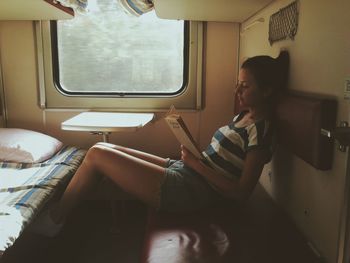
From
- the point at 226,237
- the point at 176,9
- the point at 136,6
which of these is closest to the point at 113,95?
the point at 136,6

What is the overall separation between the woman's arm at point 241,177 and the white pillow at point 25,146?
1245 millimetres

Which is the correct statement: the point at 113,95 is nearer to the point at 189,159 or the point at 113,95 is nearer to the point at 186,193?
the point at 189,159

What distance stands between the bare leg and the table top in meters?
0.18

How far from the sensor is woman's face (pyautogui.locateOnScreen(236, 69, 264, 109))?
1.79 m

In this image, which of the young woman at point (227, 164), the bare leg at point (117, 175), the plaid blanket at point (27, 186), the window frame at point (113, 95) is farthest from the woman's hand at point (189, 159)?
the window frame at point (113, 95)

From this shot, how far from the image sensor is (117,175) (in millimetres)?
1978

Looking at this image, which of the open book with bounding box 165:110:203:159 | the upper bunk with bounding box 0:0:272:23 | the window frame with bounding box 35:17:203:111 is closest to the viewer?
the open book with bounding box 165:110:203:159

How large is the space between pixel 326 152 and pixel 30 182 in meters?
1.63

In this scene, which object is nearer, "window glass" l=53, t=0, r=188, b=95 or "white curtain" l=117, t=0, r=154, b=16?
"white curtain" l=117, t=0, r=154, b=16

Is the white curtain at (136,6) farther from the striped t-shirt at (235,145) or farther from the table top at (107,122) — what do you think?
the striped t-shirt at (235,145)

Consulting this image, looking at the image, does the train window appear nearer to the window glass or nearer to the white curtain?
the window glass

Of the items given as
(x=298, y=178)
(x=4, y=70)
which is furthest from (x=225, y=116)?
(x=4, y=70)

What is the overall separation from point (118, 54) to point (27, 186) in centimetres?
139

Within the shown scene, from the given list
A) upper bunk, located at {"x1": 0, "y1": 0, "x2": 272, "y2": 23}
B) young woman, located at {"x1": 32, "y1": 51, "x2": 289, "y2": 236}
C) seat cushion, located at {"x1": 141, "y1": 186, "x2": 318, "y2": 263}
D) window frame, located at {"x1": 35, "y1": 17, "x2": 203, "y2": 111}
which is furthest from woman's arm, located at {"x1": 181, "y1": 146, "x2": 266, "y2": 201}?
window frame, located at {"x1": 35, "y1": 17, "x2": 203, "y2": 111}
